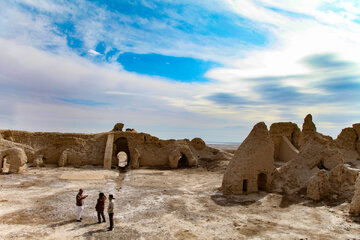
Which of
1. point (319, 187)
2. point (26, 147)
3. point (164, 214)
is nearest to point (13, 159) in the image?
point (26, 147)

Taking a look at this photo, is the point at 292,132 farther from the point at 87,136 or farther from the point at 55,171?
the point at 55,171

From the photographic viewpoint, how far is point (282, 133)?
93.5 feet

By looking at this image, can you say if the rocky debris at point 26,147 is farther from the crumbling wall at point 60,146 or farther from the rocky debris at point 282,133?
the rocky debris at point 282,133

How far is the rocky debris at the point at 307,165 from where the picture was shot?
15180mm

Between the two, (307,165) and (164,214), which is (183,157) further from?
(164,214)

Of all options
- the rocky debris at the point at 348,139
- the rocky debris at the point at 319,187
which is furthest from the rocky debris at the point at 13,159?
the rocky debris at the point at 348,139

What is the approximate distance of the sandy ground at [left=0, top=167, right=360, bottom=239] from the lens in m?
Result: 9.03

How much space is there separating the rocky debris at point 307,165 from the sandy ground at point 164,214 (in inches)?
54.8

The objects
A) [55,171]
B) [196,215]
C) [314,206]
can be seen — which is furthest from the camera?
[55,171]

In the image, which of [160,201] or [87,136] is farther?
[87,136]

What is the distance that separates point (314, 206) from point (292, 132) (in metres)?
18.6

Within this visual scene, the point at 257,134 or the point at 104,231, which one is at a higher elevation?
the point at 257,134

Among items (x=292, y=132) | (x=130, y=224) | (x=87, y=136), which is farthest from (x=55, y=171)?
(x=292, y=132)

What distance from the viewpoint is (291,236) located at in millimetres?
9000
